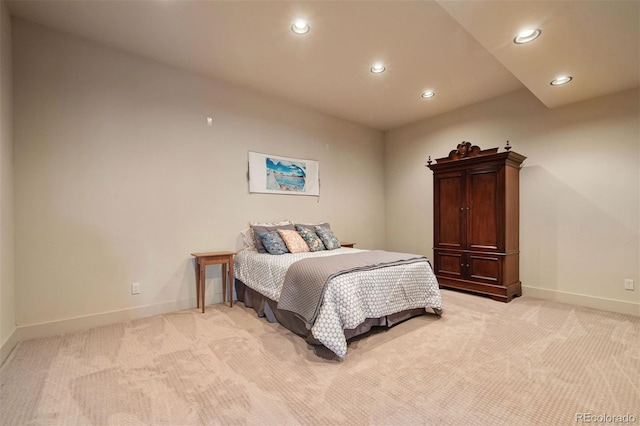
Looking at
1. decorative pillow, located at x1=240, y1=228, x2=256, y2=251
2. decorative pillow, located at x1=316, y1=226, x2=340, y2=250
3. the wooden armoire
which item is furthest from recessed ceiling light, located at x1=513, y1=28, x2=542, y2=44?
decorative pillow, located at x1=240, y1=228, x2=256, y2=251

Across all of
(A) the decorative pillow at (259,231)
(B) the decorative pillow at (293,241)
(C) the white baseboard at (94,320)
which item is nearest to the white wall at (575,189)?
(B) the decorative pillow at (293,241)

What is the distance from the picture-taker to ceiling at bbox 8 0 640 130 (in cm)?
212

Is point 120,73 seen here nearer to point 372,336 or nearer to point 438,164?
point 372,336

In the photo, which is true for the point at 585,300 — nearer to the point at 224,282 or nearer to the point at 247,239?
the point at 247,239

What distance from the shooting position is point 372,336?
8.52 feet

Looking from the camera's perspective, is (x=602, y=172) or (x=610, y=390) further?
(x=602, y=172)

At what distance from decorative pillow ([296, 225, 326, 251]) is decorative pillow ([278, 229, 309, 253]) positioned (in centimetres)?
6

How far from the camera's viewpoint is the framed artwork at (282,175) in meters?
3.94

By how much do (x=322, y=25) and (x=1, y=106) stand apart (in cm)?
256

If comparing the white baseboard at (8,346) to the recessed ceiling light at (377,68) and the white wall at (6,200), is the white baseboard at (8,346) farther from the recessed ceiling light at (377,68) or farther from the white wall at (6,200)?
the recessed ceiling light at (377,68)

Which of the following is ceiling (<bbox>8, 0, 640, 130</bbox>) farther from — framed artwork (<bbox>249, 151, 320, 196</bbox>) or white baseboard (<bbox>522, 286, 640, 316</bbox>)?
white baseboard (<bbox>522, 286, 640, 316</bbox>)

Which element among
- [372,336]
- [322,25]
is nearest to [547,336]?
[372,336]

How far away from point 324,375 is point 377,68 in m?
3.10

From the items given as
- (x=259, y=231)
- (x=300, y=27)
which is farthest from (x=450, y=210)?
(x=300, y=27)
